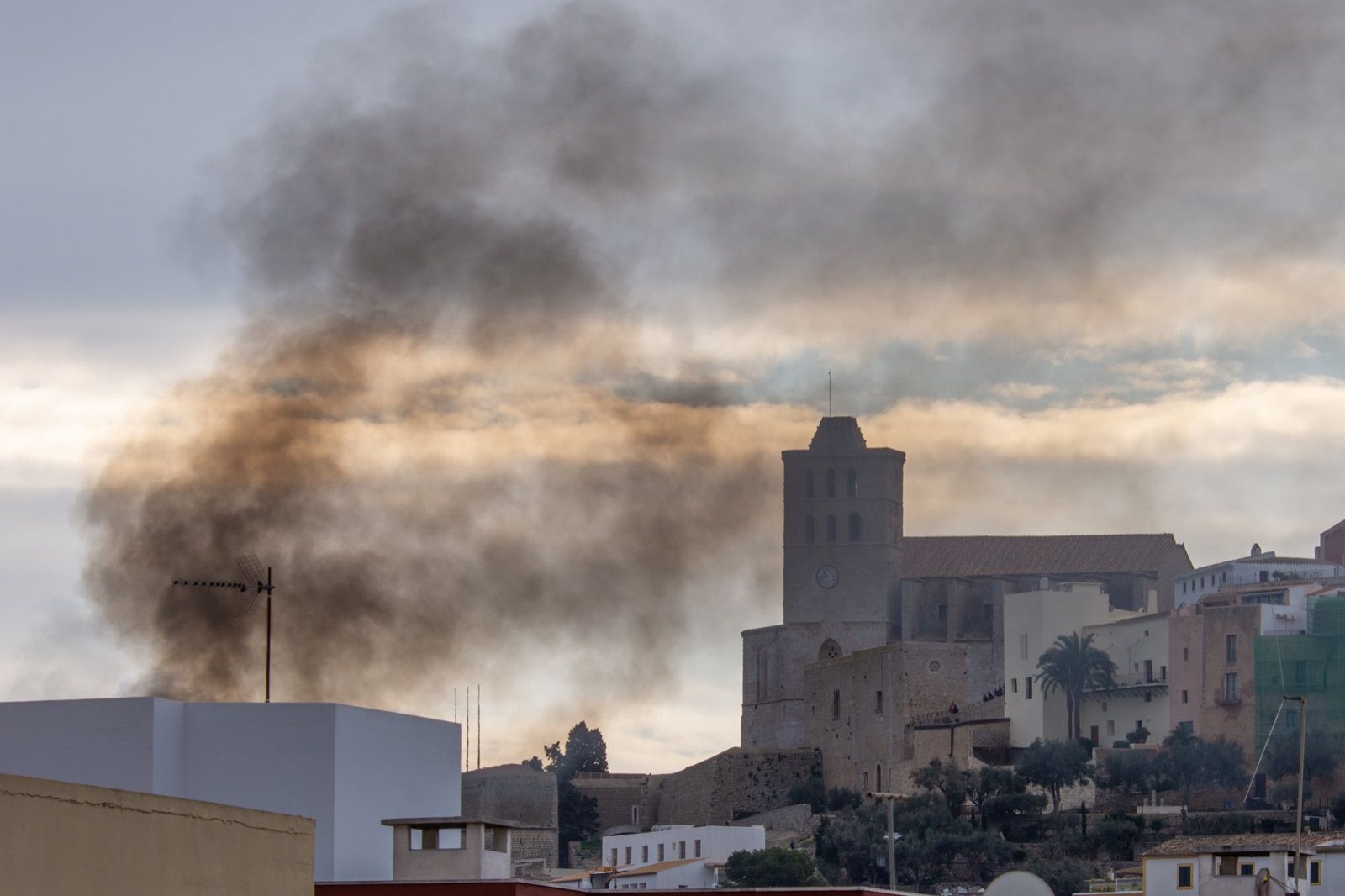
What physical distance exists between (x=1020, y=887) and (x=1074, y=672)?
235 ft

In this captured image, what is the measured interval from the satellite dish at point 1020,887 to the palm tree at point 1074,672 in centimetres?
7109

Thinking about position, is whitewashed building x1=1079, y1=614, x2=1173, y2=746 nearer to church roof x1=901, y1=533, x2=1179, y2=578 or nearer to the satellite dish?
church roof x1=901, y1=533, x2=1179, y2=578

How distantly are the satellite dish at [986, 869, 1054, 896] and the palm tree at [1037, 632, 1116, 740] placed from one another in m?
71.1

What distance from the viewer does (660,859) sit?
251 feet

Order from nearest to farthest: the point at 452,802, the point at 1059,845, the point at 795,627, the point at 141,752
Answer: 1. the point at 141,752
2. the point at 452,802
3. the point at 1059,845
4. the point at 795,627

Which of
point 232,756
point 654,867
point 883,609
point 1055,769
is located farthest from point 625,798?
point 232,756

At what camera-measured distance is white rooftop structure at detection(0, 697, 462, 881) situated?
81.1 ft

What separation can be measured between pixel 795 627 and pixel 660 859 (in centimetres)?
3188

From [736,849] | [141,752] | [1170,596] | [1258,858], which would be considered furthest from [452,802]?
[1170,596]

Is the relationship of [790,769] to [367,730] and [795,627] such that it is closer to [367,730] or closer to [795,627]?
[795,627]

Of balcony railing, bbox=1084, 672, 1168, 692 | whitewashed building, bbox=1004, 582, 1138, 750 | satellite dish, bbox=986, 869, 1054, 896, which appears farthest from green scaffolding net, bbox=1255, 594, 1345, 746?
satellite dish, bbox=986, 869, 1054, 896

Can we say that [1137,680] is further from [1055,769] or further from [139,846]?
[139,846]

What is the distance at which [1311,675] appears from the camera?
77688mm

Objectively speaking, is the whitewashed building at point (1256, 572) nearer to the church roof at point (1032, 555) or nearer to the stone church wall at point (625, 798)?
the church roof at point (1032, 555)
